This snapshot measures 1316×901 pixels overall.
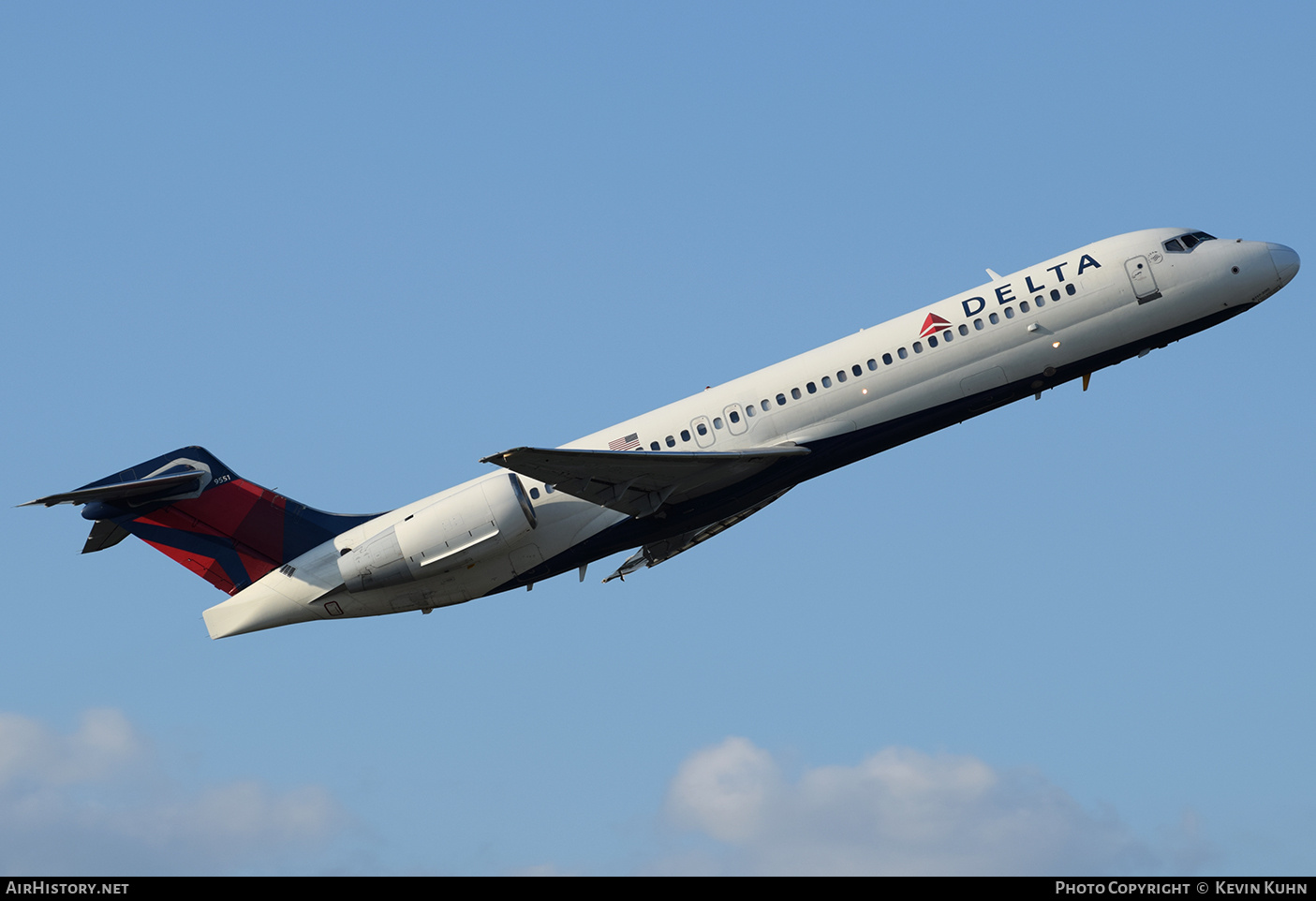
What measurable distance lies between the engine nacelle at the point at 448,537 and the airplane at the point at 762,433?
0.12 feet

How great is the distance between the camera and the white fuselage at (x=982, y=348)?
2955cm

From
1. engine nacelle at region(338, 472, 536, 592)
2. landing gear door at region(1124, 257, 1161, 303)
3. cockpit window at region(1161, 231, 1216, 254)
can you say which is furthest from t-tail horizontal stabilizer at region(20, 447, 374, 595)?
cockpit window at region(1161, 231, 1216, 254)

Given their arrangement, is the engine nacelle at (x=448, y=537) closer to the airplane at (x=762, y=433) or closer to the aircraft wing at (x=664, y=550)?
the airplane at (x=762, y=433)

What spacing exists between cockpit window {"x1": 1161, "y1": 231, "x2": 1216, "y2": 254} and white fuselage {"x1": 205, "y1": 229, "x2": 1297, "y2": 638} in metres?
0.14

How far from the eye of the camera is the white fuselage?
2955cm

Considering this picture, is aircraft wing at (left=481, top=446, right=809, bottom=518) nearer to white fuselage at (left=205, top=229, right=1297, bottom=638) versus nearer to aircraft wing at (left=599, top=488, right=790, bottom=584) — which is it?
white fuselage at (left=205, top=229, right=1297, bottom=638)

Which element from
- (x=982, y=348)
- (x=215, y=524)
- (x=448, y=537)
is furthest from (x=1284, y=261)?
(x=215, y=524)

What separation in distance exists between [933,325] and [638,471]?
7.10 metres

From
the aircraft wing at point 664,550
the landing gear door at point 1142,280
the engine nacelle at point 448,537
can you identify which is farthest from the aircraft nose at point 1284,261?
the engine nacelle at point 448,537

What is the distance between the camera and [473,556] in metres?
30.3

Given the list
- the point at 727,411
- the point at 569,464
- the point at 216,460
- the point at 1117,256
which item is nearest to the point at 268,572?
the point at 216,460
